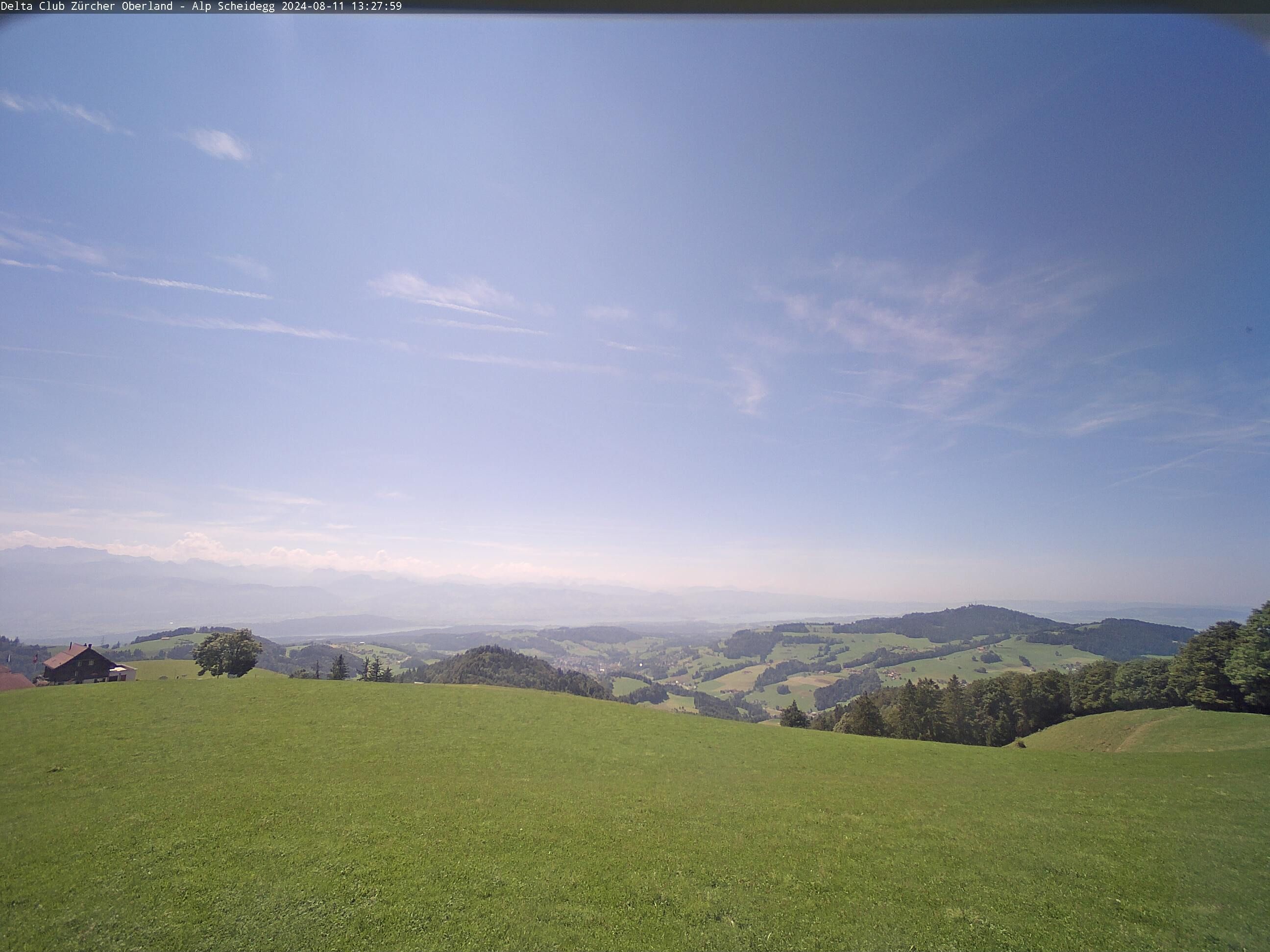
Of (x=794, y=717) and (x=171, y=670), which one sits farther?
(x=794, y=717)

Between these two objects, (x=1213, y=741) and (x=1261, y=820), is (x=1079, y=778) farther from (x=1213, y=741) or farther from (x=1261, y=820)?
(x=1213, y=741)

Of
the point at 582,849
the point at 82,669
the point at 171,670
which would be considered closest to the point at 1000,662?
the point at 582,849

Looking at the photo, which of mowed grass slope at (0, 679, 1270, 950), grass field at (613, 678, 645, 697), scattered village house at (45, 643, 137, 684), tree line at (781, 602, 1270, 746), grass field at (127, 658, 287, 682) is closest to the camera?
mowed grass slope at (0, 679, 1270, 950)

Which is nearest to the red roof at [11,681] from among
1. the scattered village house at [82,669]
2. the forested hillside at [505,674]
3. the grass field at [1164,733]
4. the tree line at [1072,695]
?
the scattered village house at [82,669]

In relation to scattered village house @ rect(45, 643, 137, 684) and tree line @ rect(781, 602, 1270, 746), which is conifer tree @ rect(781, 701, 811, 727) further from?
scattered village house @ rect(45, 643, 137, 684)

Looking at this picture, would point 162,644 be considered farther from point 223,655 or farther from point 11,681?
point 11,681

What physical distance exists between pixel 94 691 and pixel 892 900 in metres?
41.4

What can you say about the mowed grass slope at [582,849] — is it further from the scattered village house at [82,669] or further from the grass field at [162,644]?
the grass field at [162,644]

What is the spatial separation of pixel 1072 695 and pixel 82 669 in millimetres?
104325

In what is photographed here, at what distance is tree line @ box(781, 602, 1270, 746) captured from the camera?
34.7 metres

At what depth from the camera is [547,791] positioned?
53.5 feet

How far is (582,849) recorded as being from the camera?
1177 cm

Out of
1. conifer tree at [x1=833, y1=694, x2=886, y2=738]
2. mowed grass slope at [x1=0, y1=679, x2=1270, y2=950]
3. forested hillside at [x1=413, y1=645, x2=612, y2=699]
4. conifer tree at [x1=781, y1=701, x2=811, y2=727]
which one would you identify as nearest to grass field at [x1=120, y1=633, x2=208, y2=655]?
forested hillside at [x1=413, y1=645, x2=612, y2=699]

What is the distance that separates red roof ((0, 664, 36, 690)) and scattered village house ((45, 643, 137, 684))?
222 centimetres
